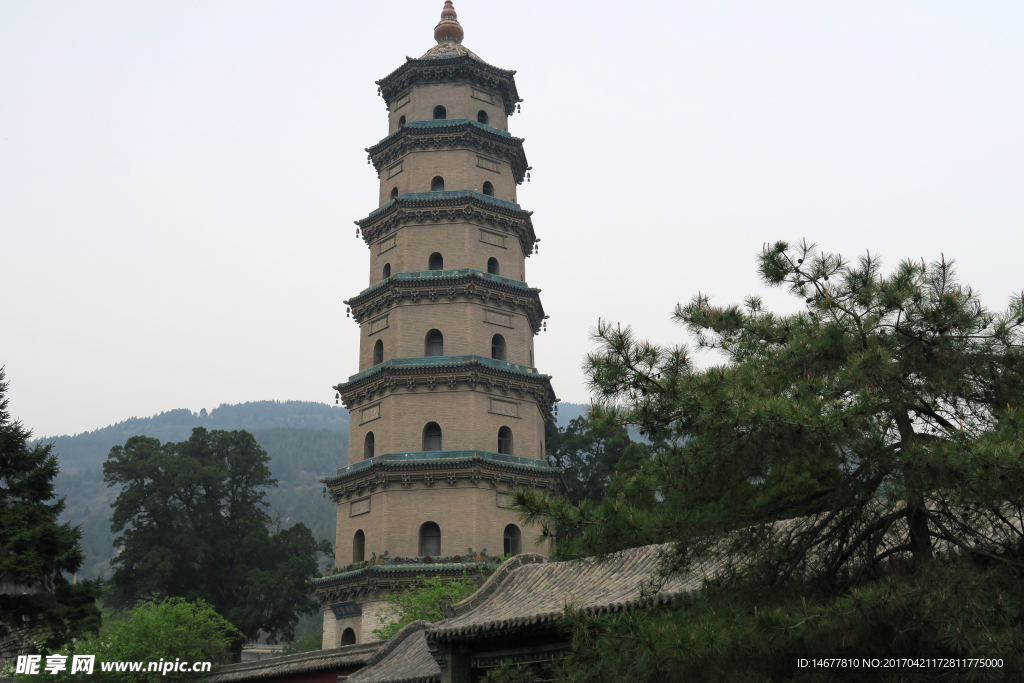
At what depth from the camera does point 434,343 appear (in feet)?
92.0

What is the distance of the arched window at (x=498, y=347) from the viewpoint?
92.6 ft

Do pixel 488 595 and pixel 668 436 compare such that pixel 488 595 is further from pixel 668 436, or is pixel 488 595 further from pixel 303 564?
pixel 303 564

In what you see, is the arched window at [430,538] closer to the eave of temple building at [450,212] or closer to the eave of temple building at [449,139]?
the eave of temple building at [450,212]

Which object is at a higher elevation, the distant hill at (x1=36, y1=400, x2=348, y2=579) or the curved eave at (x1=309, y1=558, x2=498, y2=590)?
the distant hill at (x1=36, y1=400, x2=348, y2=579)

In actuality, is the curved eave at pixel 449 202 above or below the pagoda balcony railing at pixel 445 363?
above

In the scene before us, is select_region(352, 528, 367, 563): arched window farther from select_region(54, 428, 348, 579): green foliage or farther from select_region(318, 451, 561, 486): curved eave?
select_region(54, 428, 348, 579): green foliage

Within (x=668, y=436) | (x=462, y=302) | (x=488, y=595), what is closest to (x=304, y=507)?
(x=462, y=302)

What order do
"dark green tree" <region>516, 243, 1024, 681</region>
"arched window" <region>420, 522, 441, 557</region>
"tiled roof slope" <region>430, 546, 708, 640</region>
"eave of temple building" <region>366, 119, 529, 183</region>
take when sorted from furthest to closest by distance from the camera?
"eave of temple building" <region>366, 119, 529, 183</region>, "arched window" <region>420, 522, 441, 557</region>, "tiled roof slope" <region>430, 546, 708, 640</region>, "dark green tree" <region>516, 243, 1024, 681</region>

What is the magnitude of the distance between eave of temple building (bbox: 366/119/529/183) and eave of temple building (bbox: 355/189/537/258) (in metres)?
1.75

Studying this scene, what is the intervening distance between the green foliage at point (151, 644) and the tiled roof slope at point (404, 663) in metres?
6.50

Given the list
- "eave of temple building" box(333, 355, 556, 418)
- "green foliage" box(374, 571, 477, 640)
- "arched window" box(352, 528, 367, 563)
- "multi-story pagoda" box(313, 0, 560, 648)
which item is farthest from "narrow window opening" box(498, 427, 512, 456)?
"arched window" box(352, 528, 367, 563)

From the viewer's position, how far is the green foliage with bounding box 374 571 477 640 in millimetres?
22703

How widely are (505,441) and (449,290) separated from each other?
4629 mm

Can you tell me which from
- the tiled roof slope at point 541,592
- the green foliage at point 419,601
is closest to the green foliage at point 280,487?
the green foliage at point 419,601
